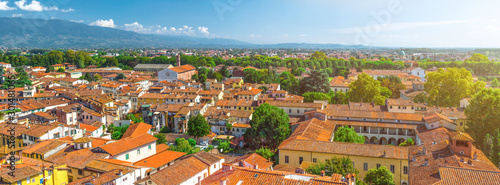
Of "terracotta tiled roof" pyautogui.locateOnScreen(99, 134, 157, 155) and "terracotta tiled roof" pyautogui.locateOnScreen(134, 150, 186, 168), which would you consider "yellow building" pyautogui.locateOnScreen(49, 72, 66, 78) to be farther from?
"terracotta tiled roof" pyautogui.locateOnScreen(134, 150, 186, 168)

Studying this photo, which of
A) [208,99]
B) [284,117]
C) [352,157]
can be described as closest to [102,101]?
[208,99]

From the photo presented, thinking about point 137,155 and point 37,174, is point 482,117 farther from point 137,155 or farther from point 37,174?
point 37,174

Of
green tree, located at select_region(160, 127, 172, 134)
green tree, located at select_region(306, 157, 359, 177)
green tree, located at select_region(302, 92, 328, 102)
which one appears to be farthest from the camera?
green tree, located at select_region(302, 92, 328, 102)

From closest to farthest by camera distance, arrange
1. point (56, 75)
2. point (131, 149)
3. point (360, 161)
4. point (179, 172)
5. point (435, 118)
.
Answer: point (179, 172), point (131, 149), point (360, 161), point (435, 118), point (56, 75)

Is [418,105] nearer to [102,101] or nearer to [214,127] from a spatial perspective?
[214,127]

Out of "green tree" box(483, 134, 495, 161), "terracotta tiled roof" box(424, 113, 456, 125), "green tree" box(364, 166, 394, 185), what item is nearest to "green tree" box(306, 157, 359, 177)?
"green tree" box(364, 166, 394, 185)

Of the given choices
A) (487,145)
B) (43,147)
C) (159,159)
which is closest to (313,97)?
(487,145)
